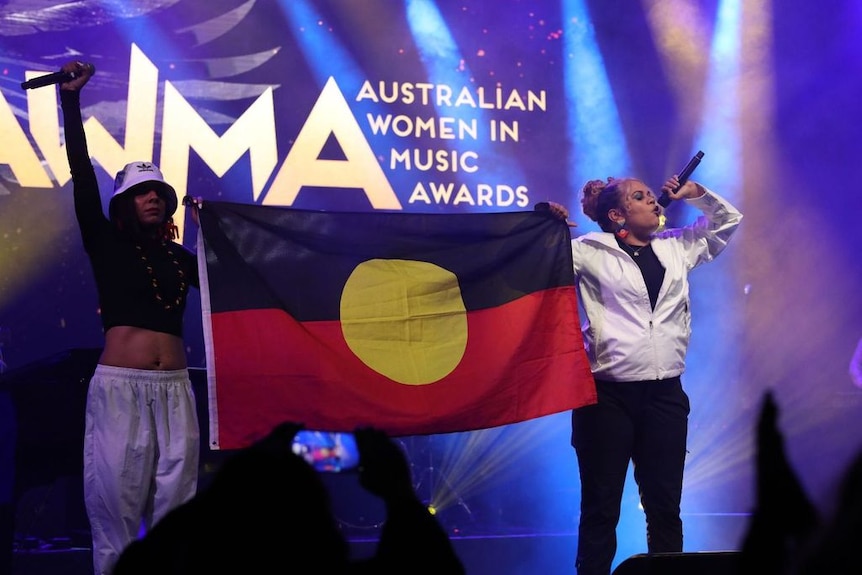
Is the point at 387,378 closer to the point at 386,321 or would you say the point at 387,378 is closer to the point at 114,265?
the point at 386,321

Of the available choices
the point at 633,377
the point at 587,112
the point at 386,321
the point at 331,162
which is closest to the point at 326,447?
the point at 386,321

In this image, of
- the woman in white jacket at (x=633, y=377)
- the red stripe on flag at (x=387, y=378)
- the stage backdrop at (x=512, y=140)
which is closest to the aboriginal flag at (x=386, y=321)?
the red stripe on flag at (x=387, y=378)

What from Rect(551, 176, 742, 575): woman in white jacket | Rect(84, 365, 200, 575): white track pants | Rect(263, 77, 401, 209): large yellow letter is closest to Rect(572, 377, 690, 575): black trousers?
Rect(551, 176, 742, 575): woman in white jacket

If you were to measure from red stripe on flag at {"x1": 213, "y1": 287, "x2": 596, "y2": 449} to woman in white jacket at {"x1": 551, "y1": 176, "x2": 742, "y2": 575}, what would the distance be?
0.12m

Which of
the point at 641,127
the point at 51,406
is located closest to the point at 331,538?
the point at 51,406

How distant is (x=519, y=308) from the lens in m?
4.30

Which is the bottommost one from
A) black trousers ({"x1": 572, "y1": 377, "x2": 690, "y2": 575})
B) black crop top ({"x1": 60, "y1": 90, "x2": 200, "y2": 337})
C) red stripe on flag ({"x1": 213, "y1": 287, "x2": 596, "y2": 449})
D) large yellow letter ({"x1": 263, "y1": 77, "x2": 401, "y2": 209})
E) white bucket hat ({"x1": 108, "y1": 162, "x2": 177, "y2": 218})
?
black trousers ({"x1": 572, "y1": 377, "x2": 690, "y2": 575})

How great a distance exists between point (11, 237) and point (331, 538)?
195 inches

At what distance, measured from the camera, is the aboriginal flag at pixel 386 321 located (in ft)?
12.9

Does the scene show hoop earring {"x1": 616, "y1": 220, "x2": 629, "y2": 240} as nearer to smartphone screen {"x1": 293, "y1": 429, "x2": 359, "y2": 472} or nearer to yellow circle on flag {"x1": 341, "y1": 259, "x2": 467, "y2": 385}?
yellow circle on flag {"x1": 341, "y1": 259, "x2": 467, "y2": 385}

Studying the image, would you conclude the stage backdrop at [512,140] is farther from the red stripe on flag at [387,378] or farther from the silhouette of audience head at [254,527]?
the silhouette of audience head at [254,527]

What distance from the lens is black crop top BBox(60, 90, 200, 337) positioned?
11.7ft

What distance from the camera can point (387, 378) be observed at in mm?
4074

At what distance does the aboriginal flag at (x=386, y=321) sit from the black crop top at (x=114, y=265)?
27 cm
